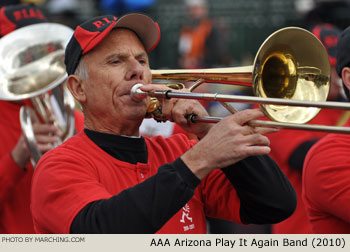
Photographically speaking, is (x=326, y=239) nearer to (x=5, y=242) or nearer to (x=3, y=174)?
(x=5, y=242)

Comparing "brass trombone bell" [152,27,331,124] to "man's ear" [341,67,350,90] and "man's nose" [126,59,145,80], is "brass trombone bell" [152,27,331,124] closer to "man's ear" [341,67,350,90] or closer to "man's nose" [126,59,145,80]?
"man's nose" [126,59,145,80]

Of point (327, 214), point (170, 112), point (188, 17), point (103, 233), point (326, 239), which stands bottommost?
point (188, 17)

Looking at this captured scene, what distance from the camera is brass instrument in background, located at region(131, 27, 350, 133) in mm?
2838

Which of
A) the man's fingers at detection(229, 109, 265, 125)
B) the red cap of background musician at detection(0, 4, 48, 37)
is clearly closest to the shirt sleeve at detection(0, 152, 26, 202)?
the red cap of background musician at detection(0, 4, 48, 37)

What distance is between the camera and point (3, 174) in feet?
12.3

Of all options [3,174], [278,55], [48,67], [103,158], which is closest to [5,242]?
[103,158]

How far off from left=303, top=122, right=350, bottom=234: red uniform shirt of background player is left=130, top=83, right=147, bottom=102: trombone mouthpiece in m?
1.04

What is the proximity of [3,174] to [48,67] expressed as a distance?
80 centimetres

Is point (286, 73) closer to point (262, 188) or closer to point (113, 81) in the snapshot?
point (262, 188)

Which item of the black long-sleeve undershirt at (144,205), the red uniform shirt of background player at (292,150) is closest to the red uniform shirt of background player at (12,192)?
the black long-sleeve undershirt at (144,205)

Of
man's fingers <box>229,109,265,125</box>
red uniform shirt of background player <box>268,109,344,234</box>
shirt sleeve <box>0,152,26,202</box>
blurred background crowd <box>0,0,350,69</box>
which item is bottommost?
blurred background crowd <box>0,0,350,69</box>

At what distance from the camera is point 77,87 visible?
2955 millimetres

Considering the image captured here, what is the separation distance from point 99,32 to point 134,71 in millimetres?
228

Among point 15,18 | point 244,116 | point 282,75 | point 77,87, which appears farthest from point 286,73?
point 15,18
